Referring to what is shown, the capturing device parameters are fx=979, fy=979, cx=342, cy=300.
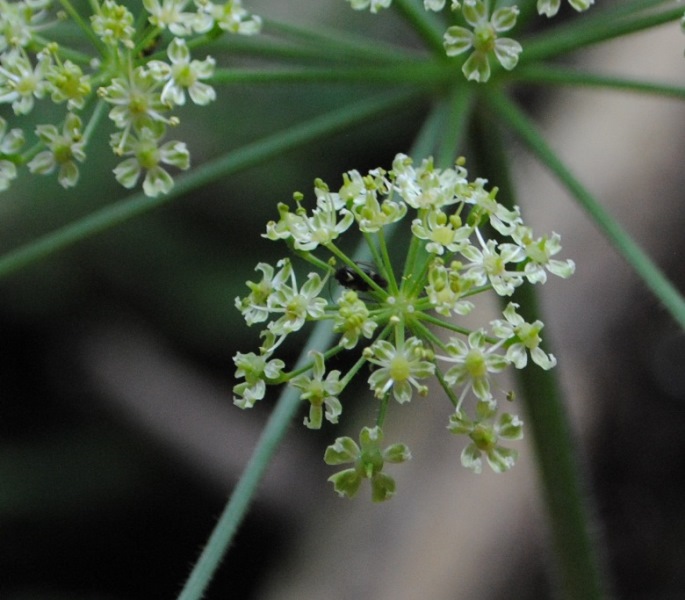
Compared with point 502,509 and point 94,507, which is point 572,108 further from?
point 94,507

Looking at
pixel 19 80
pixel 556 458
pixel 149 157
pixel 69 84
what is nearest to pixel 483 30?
pixel 149 157

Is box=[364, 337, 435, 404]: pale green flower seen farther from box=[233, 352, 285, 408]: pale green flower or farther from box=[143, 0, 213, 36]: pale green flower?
box=[143, 0, 213, 36]: pale green flower

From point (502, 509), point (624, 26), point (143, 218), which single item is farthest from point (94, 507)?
point (624, 26)

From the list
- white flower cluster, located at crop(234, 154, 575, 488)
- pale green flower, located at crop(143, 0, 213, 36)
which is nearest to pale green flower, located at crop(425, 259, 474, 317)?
white flower cluster, located at crop(234, 154, 575, 488)

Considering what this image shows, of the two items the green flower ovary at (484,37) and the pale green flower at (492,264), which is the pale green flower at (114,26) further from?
the pale green flower at (492,264)

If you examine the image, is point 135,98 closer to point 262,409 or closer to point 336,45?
point 336,45

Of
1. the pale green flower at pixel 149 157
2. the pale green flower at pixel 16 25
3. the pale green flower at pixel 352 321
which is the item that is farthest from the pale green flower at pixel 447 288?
the pale green flower at pixel 16 25
